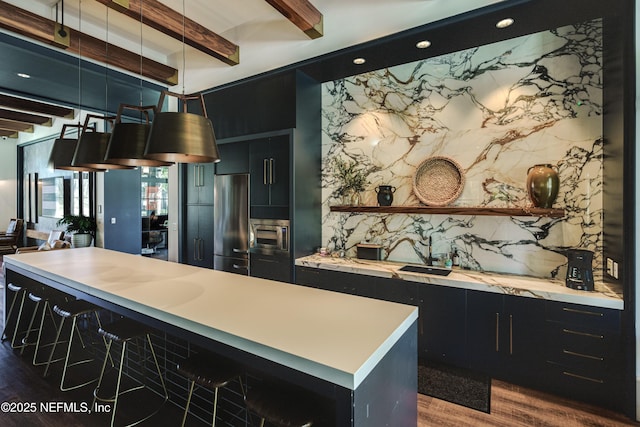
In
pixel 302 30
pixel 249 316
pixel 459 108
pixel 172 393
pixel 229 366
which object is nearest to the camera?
pixel 249 316

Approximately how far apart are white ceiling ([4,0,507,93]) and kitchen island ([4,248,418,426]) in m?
1.59

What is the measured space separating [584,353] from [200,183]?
4.36 meters

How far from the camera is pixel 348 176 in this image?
3803 millimetres

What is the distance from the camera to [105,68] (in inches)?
148

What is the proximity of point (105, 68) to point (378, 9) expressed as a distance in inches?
126

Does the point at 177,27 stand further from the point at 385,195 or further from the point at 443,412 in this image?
the point at 443,412

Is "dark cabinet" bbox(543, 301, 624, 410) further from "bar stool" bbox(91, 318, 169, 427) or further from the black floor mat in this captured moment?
"bar stool" bbox(91, 318, 169, 427)

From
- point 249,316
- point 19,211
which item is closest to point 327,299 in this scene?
point 249,316

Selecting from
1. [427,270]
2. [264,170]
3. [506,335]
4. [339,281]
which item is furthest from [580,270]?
[264,170]

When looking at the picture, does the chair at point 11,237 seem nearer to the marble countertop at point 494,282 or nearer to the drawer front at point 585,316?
the marble countertop at point 494,282

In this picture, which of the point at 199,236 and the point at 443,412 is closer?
the point at 443,412

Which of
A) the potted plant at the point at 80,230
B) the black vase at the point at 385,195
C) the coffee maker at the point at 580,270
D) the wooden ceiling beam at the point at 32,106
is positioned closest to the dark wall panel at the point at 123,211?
the potted plant at the point at 80,230

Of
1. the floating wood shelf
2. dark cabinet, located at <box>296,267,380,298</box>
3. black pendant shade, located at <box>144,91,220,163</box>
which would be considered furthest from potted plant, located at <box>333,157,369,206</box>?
black pendant shade, located at <box>144,91,220,163</box>

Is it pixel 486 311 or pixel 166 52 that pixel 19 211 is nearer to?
pixel 166 52
